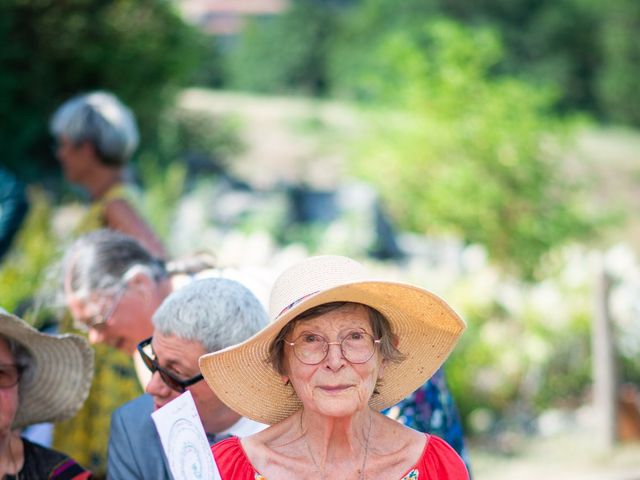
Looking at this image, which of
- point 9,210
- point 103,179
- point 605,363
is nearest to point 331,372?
point 103,179

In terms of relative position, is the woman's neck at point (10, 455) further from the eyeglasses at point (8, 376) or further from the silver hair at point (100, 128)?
the silver hair at point (100, 128)

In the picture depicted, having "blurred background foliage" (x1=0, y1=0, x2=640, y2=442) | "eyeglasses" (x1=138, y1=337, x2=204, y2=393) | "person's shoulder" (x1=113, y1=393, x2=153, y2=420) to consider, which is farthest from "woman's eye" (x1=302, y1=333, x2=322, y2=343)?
"blurred background foliage" (x1=0, y1=0, x2=640, y2=442)

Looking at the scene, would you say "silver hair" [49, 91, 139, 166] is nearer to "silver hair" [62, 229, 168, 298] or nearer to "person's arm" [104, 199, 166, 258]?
"person's arm" [104, 199, 166, 258]

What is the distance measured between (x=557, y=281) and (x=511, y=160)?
1.74 m

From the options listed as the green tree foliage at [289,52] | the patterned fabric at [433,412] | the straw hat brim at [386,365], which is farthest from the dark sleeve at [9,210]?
the green tree foliage at [289,52]

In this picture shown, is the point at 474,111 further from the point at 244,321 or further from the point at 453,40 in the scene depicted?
the point at 244,321

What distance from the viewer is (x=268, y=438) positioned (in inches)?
91.7

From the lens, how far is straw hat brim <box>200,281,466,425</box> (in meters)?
2.25

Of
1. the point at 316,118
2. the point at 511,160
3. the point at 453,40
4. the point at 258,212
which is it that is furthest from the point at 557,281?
the point at 316,118

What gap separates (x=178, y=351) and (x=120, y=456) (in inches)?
12.3

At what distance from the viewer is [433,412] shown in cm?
311

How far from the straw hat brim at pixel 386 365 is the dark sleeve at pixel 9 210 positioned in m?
2.24

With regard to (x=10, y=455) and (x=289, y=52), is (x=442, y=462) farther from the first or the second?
(x=289, y=52)

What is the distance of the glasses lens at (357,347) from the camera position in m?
2.23
